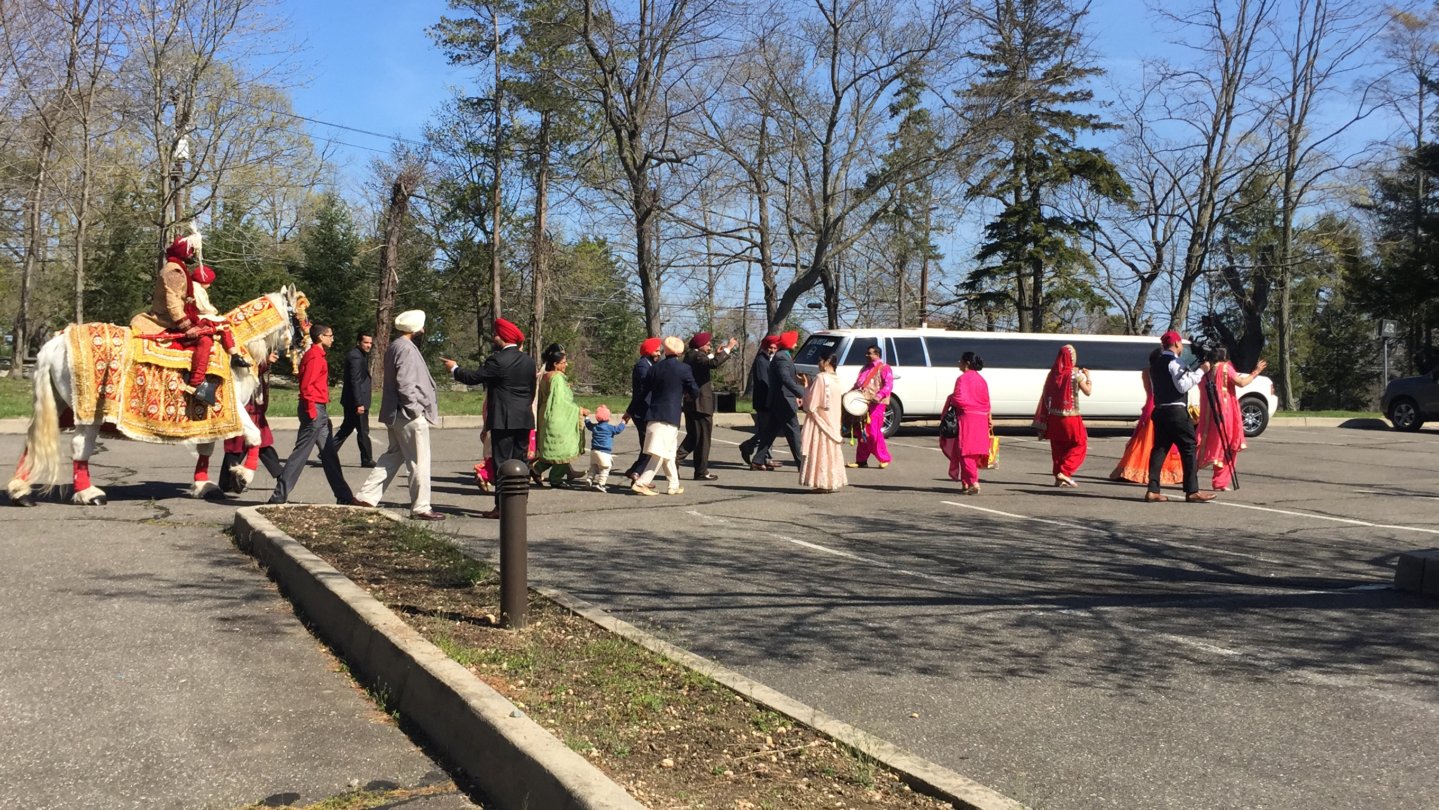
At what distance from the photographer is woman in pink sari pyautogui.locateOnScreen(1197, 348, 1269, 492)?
14.6 m

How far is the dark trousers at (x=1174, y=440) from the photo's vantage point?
12867 millimetres

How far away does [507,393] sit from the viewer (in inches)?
432

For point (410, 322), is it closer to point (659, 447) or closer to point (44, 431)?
point (44, 431)

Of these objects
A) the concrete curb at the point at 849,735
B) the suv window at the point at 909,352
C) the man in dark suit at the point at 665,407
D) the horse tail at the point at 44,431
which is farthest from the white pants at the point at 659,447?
the suv window at the point at 909,352

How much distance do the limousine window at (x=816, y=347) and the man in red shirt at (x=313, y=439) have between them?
12821 mm

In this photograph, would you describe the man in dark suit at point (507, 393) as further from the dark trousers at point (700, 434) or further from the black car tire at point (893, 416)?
the black car tire at point (893, 416)

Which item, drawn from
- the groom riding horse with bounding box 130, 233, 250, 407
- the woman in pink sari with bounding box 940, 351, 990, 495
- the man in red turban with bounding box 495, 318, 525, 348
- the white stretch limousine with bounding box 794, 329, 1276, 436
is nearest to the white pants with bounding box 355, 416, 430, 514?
the man in red turban with bounding box 495, 318, 525, 348

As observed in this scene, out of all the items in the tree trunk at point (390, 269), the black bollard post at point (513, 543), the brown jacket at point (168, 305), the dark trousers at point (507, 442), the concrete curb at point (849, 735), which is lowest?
the concrete curb at point (849, 735)

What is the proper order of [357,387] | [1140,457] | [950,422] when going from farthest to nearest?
[1140,457]
[950,422]
[357,387]

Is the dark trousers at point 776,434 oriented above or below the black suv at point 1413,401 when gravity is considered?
below

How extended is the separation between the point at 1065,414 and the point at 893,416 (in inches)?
353

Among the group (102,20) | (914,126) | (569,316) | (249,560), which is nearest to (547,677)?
(249,560)

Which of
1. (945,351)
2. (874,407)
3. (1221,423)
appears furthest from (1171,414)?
(945,351)

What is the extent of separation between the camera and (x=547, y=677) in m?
5.34
